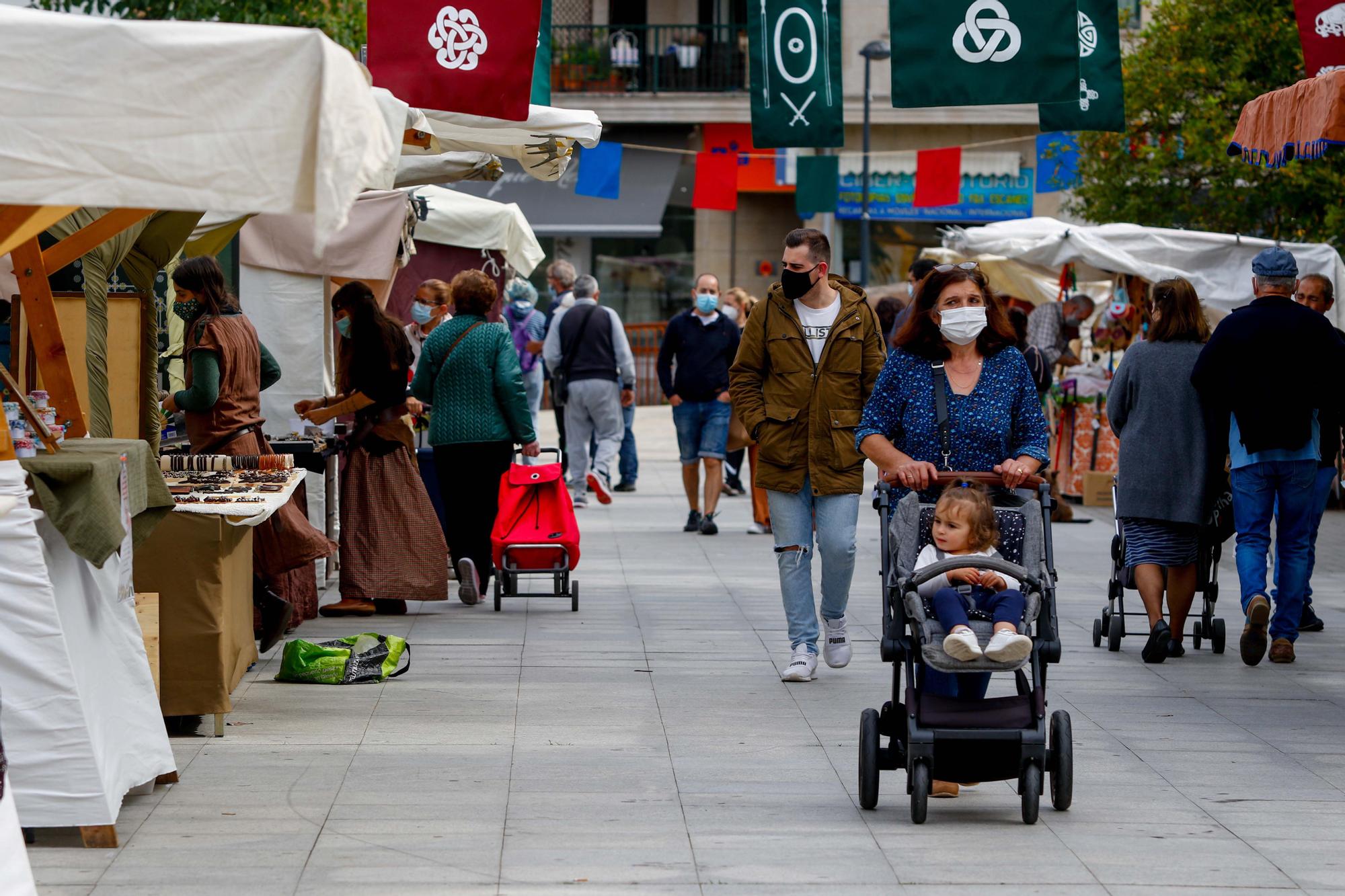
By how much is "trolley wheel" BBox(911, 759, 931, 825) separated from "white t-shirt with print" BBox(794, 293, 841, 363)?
2742 millimetres

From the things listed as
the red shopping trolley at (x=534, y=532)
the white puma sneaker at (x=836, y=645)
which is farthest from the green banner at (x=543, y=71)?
the white puma sneaker at (x=836, y=645)

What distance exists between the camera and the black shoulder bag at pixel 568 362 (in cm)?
1595

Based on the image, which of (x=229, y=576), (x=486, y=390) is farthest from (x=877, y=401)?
(x=486, y=390)

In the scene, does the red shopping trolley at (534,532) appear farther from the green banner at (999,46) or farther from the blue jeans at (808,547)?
the green banner at (999,46)

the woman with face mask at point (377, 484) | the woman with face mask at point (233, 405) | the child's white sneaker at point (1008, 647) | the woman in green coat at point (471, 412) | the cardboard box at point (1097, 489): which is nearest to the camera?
the child's white sneaker at point (1008, 647)

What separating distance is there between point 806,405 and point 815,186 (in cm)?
952

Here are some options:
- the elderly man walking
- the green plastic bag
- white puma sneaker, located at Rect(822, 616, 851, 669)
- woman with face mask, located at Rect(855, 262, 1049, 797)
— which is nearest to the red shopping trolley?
the green plastic bag

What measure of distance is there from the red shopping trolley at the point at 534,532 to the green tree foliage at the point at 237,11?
768 cm

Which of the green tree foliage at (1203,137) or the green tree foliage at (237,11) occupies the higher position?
the green tree foliage at (237,11)

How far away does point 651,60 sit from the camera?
3441cm

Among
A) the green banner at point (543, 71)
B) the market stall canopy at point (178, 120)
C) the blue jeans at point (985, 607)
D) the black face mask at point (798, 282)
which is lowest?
the blue jeans at point (985, 607)

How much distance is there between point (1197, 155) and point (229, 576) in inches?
517

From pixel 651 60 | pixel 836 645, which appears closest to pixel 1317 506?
pixel 836 645

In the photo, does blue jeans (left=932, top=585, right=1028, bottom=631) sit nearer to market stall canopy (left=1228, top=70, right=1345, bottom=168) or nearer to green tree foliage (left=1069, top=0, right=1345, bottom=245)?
market stall canopy (left=1228, top=70, right=1345, bottom=168)
